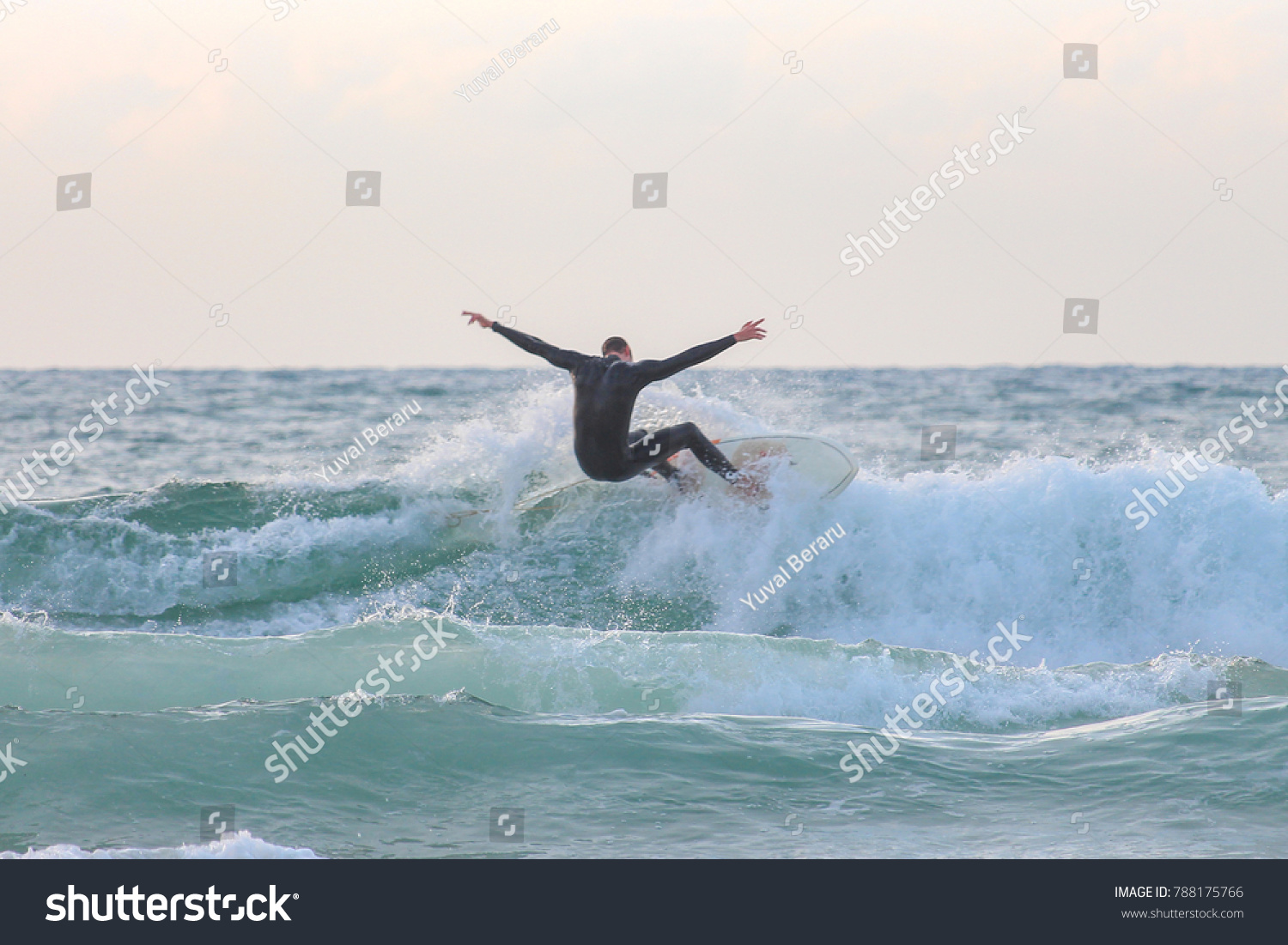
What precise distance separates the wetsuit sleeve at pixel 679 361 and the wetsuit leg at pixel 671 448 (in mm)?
698

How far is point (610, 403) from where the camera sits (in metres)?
7.80

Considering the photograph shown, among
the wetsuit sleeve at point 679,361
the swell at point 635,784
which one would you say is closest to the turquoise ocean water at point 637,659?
the swell at point 635,784

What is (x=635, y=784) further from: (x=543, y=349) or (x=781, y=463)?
(x=781, y=463)

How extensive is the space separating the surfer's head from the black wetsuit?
0.18 feet

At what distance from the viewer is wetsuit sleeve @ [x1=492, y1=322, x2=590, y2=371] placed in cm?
764

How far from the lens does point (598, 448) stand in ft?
26.3

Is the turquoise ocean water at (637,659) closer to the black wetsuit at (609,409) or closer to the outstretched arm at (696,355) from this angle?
the black wetsuit at (609,409)

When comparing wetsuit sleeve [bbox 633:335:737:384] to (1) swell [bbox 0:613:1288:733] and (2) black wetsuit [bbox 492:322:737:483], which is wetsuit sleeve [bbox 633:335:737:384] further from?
(1) swell [bbox 0:613:1288:733]

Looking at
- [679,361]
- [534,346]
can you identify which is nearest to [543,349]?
[534,346]

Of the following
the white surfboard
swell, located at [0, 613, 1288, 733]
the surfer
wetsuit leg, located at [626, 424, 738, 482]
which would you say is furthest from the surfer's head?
swell, located at [0, 613, 1288, 733]

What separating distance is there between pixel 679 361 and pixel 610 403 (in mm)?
818

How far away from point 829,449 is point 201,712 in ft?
19.2

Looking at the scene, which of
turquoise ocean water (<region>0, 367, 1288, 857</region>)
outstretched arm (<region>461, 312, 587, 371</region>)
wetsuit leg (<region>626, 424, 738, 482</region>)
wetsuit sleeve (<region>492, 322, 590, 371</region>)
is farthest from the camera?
wetsuit leg (<region>626, 424, 738, 482</region>)

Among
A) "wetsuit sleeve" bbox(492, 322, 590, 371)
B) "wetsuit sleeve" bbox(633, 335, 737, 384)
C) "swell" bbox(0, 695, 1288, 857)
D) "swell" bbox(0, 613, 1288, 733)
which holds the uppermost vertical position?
"wetsuit sleeve" bbox(492, 322, 590, 371)
